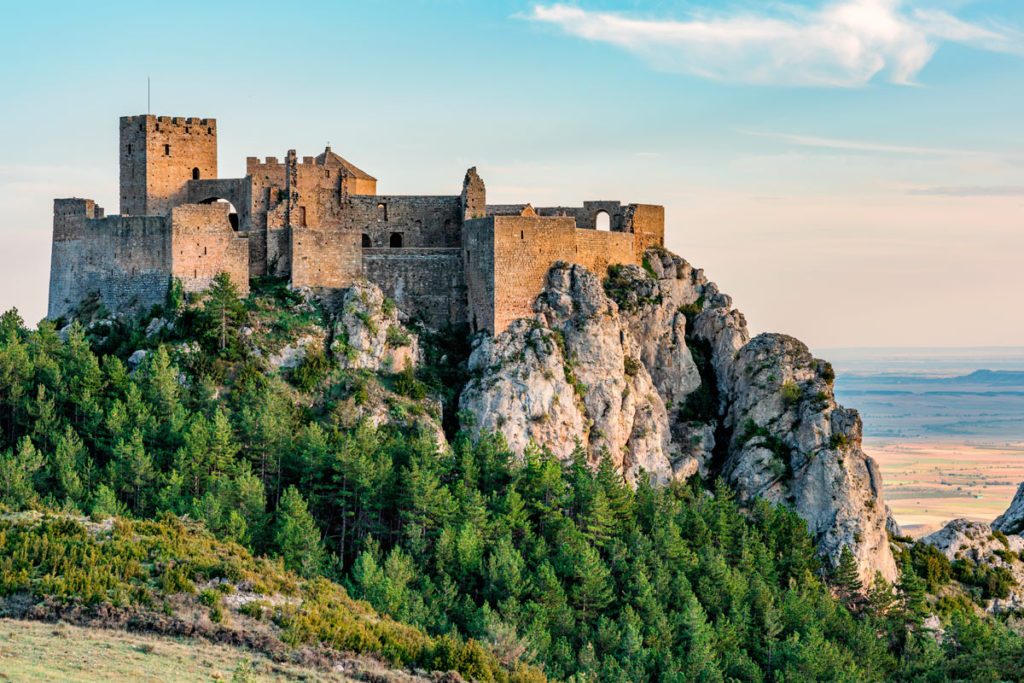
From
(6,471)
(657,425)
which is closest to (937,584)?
(657,425)

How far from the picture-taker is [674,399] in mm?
75875

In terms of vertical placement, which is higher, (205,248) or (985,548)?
(205,248)

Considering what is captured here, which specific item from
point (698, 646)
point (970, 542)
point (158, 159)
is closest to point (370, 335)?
point (158, 159)

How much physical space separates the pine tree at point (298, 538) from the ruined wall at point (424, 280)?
15996 millimetres

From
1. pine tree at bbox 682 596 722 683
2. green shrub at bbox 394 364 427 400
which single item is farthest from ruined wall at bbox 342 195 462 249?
pine tree at bbox 682 596 722 683

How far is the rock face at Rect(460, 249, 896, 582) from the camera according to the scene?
68000 mm

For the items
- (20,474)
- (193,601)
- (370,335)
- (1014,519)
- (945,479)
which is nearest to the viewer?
(193,601)

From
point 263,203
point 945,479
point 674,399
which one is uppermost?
point 263,203

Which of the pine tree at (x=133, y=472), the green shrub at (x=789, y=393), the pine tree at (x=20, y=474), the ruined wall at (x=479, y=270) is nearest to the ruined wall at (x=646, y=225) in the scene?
the green shrub at (x=789, y=393)

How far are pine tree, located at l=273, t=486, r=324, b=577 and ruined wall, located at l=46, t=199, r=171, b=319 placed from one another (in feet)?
48.9

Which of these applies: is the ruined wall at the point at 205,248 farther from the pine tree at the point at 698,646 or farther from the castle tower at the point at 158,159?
the pine tree at the point at 698,646

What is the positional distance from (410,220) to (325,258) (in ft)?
20.3

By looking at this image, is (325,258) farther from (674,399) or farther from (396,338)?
(674,399)

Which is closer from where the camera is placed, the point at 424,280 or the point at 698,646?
the point at 698,646
